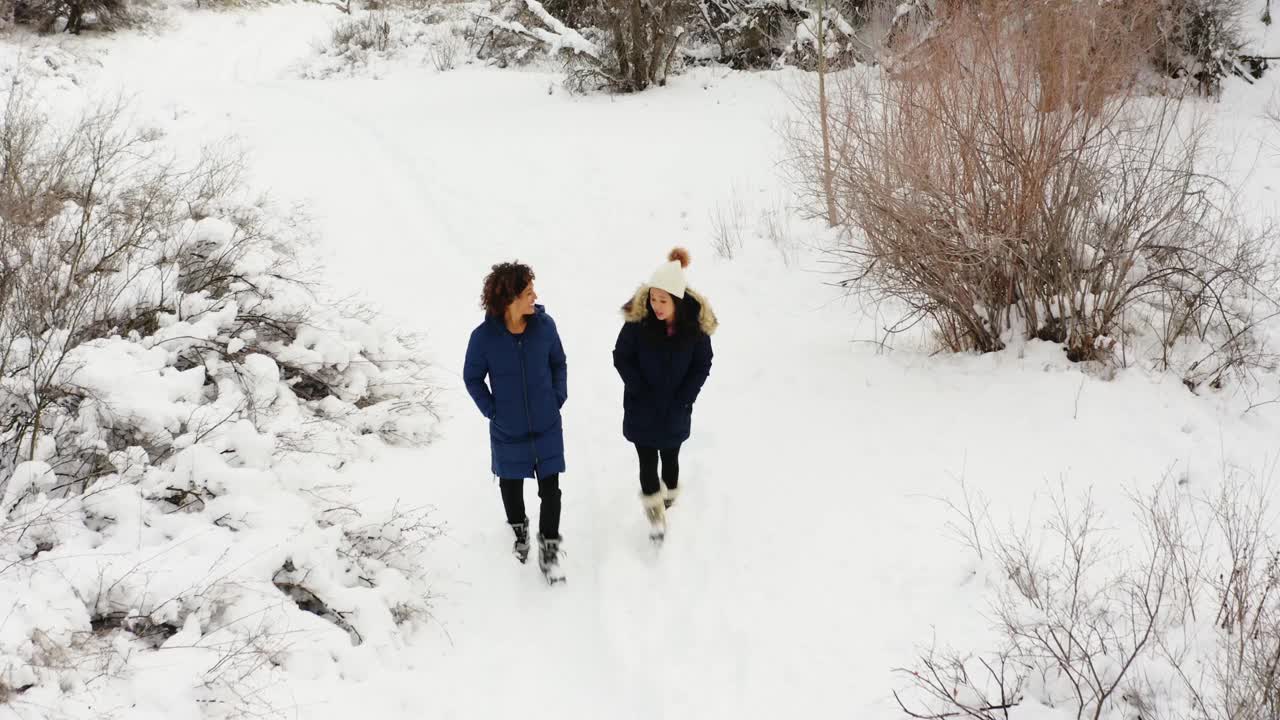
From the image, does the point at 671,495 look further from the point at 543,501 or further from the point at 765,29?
the point at 765,29

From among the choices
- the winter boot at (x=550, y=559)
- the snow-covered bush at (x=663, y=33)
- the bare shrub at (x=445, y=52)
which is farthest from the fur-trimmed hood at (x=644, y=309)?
the bare shrub at (x=445, y=52)

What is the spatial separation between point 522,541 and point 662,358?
1317 millimetres

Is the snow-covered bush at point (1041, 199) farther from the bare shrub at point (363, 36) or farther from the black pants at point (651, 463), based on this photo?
the bare shrub at point (363, 36)

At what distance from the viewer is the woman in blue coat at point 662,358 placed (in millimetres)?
4117

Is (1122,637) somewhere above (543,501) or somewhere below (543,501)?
below

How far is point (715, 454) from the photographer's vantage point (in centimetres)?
573

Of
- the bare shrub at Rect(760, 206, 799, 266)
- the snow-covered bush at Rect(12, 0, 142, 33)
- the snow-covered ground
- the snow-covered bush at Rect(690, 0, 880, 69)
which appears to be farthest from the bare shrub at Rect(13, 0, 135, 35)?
the bare shrub at Rect(760, 206, 799, 266)

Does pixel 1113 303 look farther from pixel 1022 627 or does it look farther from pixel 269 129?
pixel 269 129

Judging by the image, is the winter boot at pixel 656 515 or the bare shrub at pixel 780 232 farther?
the bare shrub at pixel 780 232

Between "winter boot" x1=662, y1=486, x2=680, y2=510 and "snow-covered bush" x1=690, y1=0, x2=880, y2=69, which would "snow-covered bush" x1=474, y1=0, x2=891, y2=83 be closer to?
"snow-covered bush" x1=690, y1=0, x2=880, y2=69

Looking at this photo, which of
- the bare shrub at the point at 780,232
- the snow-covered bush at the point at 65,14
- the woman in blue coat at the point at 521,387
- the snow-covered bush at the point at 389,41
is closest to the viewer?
the woman in blue coat at the point at 521,387

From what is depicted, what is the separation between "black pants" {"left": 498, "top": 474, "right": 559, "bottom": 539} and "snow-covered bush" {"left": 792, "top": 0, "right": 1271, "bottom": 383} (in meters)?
3.36

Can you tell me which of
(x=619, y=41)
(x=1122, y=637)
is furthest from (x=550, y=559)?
(x=619, y=41)

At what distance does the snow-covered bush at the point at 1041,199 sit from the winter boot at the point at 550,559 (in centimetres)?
347
